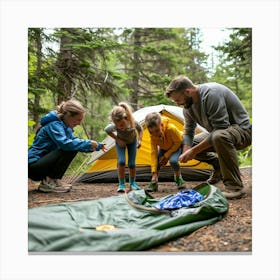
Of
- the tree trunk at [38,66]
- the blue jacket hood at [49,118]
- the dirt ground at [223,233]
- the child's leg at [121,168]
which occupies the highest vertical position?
the tree trunk at [38,66]

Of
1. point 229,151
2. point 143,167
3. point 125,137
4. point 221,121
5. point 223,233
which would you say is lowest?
point 223,233

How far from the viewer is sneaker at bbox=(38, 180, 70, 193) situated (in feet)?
8.11

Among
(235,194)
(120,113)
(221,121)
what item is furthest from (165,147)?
(235,194)

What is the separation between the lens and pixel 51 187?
8.16 ft

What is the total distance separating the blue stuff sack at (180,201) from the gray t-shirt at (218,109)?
1.46ft

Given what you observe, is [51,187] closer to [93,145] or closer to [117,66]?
[93,145]

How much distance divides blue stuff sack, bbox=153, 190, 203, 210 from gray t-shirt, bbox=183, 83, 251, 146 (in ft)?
1.46

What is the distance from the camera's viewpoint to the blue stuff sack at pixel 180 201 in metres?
1.86

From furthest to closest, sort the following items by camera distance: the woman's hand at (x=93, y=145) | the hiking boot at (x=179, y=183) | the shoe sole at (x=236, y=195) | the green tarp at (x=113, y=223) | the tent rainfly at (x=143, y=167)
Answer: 1. the tent rainfly at (x=143, y=167)
2. the hiking boot at (x=179, y=183)
3. the woman's hand at (x=93, y=145)
4. the shoe sole at (x=236, y=195)
5. the green tarp at (x=113, y=223)

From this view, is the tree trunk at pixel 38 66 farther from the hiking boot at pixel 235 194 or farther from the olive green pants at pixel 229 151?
the hiking boot at pixel 235 194

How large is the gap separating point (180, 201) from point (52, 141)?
3.84ft

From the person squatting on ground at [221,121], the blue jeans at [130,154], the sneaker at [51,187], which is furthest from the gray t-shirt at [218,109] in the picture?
the sneaker at [51,187]

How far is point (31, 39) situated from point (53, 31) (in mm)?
178

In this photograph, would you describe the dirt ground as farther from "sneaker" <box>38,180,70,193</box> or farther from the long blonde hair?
the long blonde hair
